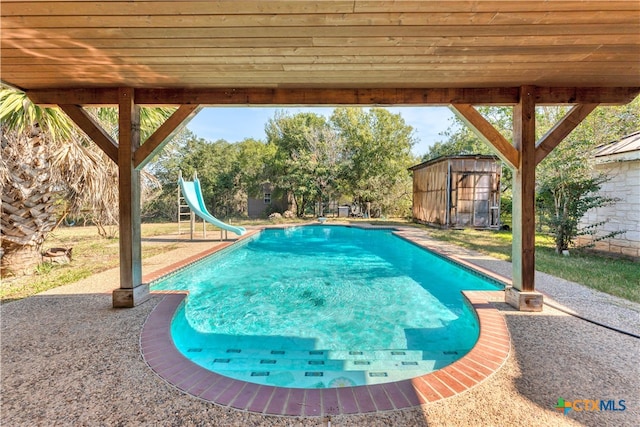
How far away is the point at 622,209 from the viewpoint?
6.98 meters

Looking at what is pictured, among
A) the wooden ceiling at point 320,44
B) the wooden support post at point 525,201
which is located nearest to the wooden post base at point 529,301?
the wooden support post at point 525,201

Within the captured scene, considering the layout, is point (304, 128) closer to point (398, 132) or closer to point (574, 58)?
point (398, 132)

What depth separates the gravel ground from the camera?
194cm

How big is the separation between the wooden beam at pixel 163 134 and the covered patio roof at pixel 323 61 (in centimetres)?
1

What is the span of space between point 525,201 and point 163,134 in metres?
4.91

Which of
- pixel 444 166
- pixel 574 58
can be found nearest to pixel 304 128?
pixel 444 166

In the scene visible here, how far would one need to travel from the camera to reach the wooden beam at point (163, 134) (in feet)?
12.6

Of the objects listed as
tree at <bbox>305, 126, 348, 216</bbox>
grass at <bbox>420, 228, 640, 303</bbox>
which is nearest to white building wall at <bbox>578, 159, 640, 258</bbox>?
grass at <bbox>420, 228, 640, 303</bbox>

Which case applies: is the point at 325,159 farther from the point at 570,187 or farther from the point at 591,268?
the point at 591,268

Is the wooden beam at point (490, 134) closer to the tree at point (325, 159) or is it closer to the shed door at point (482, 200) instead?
the shed door at point (482, 200)

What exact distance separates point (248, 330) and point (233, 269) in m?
3.44

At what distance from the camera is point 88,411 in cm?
202

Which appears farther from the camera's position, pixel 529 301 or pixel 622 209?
pixel 622 209

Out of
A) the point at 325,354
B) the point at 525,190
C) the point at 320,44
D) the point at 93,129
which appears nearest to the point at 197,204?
the point at 93,129
